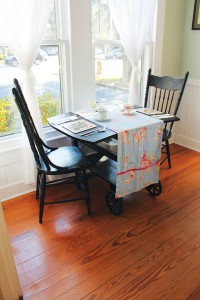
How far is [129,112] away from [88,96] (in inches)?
20.8

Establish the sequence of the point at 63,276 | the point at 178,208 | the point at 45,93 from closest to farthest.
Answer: the point at 63,276, the point at 178,208, the point at 45,93

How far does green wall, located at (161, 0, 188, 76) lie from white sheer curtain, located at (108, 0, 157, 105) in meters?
0.31

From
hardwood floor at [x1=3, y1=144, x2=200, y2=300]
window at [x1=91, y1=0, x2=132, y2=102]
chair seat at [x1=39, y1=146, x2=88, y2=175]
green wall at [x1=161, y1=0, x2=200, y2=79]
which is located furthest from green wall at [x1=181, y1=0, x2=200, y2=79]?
chair seat at [x1=39, y1=146, x2=88, y2=175]

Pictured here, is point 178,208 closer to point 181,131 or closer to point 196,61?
point 181,131

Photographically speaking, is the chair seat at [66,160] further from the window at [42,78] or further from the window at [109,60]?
the window at [109,60]

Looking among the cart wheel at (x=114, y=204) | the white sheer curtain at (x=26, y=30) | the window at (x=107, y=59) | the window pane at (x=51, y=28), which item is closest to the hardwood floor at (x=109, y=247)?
the cart wheel at (x=114, y=204)

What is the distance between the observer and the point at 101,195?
7.63ft

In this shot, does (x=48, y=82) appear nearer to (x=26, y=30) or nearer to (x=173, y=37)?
(x=26, y=30)

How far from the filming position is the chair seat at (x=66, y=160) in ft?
6.07

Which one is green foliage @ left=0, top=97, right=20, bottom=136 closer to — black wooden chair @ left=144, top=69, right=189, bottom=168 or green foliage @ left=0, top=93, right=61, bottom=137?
green foliage @ left=0, top=93, right=61, bottom=137

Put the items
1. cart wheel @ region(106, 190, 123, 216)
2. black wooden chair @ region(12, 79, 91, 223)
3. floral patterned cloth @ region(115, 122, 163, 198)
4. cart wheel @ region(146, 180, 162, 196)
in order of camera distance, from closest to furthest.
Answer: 1. black wooden chair @ region(12, 79, 91, 223)
2. floral patterned cloth @ region(115, 122, 163, 198)
3. cart wheel @ region(106, 190, 123, 216)
4. cart wheel @ region(146, 180, 162, 196)

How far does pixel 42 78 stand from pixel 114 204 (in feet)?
4.14

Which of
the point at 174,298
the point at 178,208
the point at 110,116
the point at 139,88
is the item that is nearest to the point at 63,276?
the point at 174,298

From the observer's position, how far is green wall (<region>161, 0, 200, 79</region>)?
2850 mm
